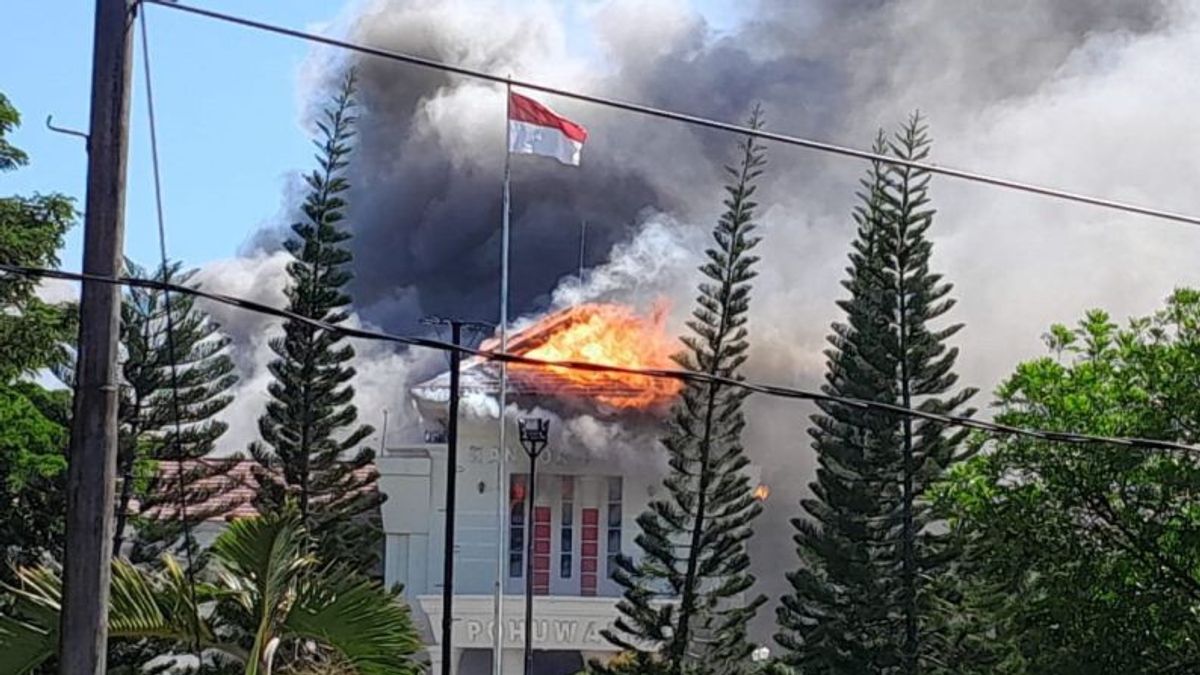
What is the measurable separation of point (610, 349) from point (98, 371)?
22.7 m

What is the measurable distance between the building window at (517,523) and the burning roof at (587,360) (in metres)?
1.53

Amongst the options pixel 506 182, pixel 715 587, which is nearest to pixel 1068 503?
pixel 715 587

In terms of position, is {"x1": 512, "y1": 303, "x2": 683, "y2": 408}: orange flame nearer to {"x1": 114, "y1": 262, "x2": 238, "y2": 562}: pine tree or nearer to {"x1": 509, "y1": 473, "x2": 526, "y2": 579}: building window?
{"x1": 509, "y1": 473, "x2": 526, "y2": 579}: building window

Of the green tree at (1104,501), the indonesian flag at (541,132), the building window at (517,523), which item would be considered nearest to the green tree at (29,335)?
the indonesian flag at (541,132)

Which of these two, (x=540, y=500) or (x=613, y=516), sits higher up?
(x=540, y=500)

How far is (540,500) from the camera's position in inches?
1083

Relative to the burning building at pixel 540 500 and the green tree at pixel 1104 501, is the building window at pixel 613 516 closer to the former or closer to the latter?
the burning building at pixel 540 500

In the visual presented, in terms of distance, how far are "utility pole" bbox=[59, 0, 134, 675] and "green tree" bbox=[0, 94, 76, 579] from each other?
12.2 metres

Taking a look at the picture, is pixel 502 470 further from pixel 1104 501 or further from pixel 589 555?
pixel 1104 501

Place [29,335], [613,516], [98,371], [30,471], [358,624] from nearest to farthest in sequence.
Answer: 1. [98,371]
2. [358,624]
3. [29,335]
4. [30,471]
5. [613,516]

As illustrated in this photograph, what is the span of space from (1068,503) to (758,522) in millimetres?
10107

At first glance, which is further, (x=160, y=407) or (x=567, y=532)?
(x=567, y=532)

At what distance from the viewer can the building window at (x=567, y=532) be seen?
88.0 feet

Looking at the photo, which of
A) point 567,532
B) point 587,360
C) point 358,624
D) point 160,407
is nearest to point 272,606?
point 358,624
